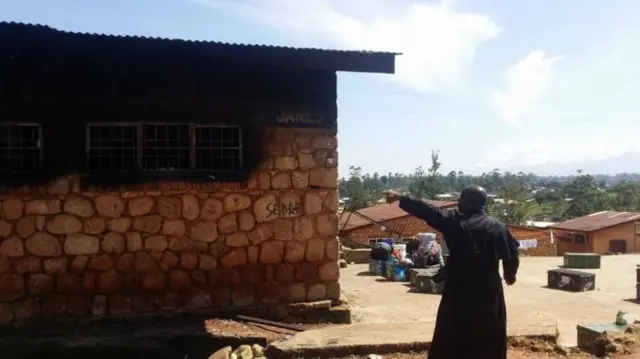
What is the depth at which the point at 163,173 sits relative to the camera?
7.37 metres

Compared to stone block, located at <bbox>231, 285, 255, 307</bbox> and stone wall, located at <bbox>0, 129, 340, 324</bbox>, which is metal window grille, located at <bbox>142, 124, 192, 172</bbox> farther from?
stone block, located at <bbox>231, 285, 255, 307</bbox>

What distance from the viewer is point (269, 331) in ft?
23.0

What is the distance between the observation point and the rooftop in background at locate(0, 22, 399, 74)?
21.7 feet

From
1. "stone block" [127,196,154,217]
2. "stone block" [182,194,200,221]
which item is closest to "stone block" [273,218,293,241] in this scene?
"stone block" [182,194,200,221]

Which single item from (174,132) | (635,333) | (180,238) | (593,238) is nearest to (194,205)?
(180,238)

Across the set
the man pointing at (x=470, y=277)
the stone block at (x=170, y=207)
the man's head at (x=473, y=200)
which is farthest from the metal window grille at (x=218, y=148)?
the man's head at (x=473, y=200)

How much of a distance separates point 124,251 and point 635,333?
6530mm

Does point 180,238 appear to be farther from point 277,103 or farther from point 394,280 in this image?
point 394,280

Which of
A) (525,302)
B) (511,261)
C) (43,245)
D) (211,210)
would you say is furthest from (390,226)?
(511,261)

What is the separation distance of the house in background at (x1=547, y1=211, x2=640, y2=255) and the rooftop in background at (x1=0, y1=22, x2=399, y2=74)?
3926 centimetres

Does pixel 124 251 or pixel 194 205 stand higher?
pixel 194 205

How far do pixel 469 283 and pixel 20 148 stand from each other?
554 centimetres

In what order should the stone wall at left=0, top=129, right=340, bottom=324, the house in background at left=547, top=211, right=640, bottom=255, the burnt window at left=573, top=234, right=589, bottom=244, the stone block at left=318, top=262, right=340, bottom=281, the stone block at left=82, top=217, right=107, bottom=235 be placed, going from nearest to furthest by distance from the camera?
1. the stone wall at left=0, top=129, right=340, bottom=324
2. the stone block at left=82, top=217, right=107, bottom=235
3. the stone block at left=318, top=262, right=340, bottom=281
4. the house in background at left=547, top=211, right=640, bottom=255
5. the burnt window at left=573, top=234, right=589, bottom=244

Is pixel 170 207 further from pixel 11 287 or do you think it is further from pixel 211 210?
pixel 11 287
